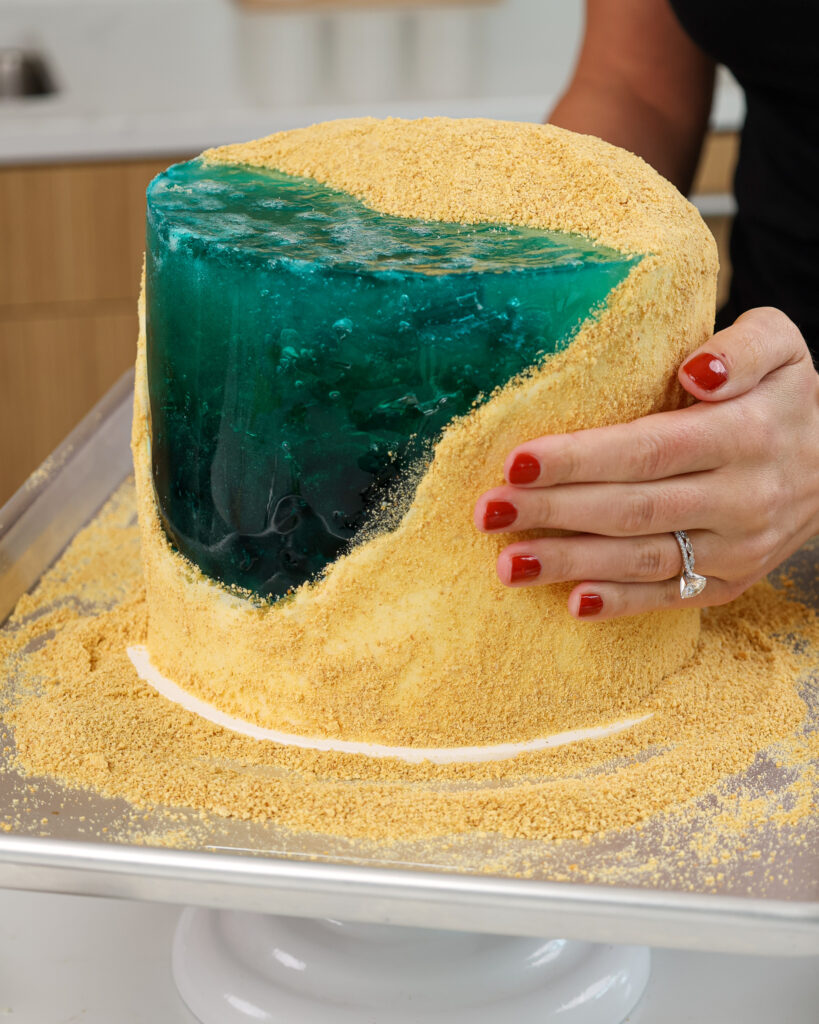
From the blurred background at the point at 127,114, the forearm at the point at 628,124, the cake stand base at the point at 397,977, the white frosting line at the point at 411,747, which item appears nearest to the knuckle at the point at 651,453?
the white frosting line at the point at 411,747

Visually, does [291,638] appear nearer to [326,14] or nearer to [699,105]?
[699,105]

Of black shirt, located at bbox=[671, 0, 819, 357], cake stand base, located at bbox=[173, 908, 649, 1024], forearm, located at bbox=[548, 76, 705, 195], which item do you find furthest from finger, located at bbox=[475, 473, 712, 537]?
forearm, located at bbox=[548, 76, 705, 195]

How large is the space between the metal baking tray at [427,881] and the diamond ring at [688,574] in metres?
0.15

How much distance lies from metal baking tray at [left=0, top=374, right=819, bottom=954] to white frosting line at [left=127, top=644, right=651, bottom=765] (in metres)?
0.10

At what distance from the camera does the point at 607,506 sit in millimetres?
682

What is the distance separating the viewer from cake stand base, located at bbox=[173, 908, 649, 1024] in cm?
70

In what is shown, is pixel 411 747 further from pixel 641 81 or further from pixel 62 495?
pixel 641 81

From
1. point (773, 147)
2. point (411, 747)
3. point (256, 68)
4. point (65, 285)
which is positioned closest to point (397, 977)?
point (411, 747)

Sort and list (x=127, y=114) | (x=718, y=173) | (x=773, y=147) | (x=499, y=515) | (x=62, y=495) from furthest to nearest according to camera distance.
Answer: (x=718, y=173)
(x=127, y=114)
(x=773, y=147)
(x=62, y=495)
(x=499, y=515)

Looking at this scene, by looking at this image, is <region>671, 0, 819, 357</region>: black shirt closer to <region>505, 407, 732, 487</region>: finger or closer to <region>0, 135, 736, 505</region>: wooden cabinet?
<region>505, 407, 732, 487</region>: finger

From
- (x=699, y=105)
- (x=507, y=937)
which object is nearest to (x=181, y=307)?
(x=507, y=937)

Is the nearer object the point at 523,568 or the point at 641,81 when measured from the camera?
the point at 523,568

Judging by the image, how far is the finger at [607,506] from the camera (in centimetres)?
67

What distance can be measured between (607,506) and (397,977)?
30 centimetres
